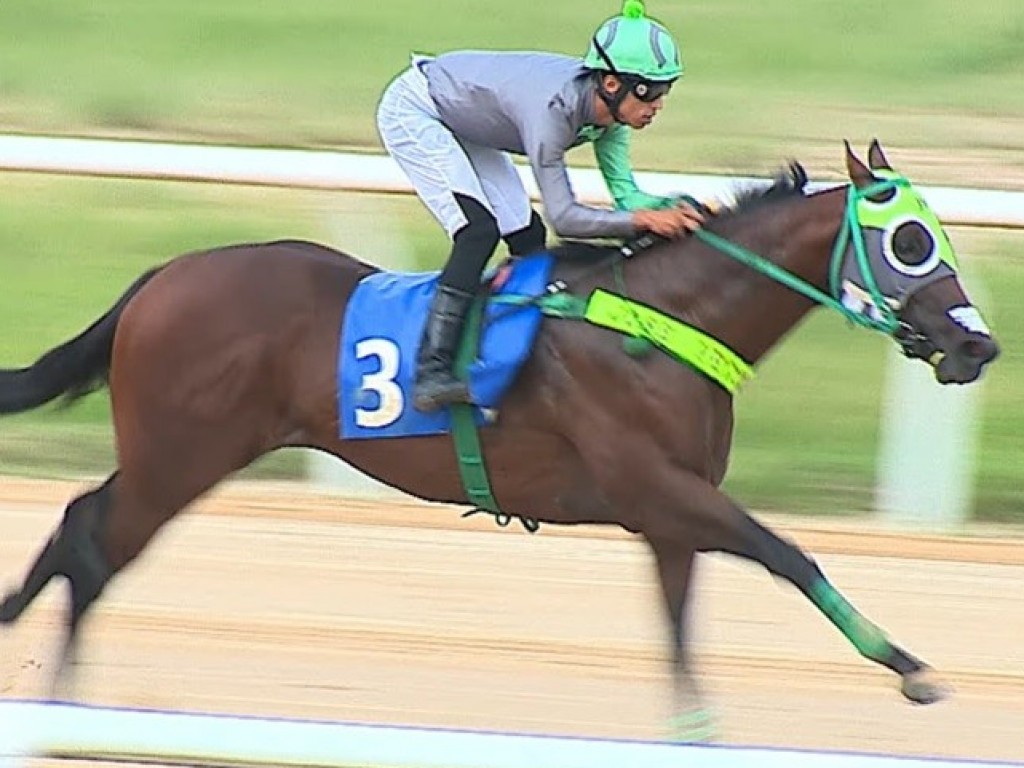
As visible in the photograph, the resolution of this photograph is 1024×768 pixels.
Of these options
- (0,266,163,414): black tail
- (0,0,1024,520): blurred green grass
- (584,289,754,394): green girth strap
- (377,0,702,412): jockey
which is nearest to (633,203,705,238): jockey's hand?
(377,0,702,412): jockey

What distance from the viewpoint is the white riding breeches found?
482 cm

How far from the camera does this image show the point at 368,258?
6605mm

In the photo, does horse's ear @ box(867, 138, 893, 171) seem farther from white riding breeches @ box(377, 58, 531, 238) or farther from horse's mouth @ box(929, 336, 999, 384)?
white riding breeches @ box(377, 58, 531, 238)

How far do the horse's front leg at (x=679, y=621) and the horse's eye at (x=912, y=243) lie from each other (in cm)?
70

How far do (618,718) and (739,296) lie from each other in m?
0.93

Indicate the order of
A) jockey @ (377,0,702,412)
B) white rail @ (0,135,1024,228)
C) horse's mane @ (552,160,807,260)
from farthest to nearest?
white rail @ (0,135,1024,228) < horse's mane @ (552,160,807,260) < jockey @ (377,0,702,412)

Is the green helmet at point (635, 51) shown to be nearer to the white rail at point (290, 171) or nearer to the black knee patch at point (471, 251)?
the black knee patch at point (471, 251)

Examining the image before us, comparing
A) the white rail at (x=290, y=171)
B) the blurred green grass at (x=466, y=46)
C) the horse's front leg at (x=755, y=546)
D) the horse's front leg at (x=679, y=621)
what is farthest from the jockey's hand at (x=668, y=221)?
the blurred green grass at (x=466, y=46)

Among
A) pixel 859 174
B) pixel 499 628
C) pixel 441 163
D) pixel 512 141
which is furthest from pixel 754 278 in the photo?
pixel 499 628

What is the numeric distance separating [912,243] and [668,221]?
0.51m

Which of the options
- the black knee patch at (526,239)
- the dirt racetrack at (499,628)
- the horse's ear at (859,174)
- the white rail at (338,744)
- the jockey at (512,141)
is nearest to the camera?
the white rail at (338,744)

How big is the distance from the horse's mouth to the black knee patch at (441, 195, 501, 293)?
36.8 inches

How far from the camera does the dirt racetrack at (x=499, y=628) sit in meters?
4.87

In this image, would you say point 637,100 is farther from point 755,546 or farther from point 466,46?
point 466,46
